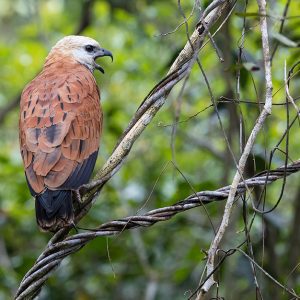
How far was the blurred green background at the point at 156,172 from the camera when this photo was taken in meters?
5.06

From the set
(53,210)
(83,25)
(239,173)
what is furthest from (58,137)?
(83,25)

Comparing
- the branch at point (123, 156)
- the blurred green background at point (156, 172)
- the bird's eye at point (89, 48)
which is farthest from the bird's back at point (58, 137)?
the blurred green background at point (156, 172)

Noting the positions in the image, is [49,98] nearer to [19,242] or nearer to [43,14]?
[19,242]

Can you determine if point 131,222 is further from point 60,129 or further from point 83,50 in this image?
point 83,50

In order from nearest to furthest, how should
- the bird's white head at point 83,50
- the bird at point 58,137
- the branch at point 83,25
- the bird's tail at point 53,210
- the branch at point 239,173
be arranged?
1. the branch at point 239,173
2. the bird's tail at point 53,210
3. the bird at point 58,137
4. the bird's white head at point 83,50
5. the branch at point 83,25

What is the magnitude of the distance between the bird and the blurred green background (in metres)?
0.72

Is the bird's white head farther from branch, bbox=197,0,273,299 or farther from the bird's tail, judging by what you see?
branch, bbox=197,0,273,299

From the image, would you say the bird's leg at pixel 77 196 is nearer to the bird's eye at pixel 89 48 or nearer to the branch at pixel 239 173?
the branch at pixel 239 173

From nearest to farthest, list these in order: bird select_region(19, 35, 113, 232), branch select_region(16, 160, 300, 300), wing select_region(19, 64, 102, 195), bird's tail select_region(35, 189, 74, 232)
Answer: branch select_region(16, 160, 300, 300), bird's tail select_region(35, 189, 74, 232), bird select_region(19, 35, 113, 232), wing select_region(19, 64, 102, 195)

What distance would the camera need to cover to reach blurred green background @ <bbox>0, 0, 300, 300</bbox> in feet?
16.6

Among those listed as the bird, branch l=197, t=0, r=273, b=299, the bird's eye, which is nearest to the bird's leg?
the bird

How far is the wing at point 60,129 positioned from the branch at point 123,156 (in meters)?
0.47

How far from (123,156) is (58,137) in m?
0.91

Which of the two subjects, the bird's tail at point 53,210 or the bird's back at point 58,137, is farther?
the bird's back at point 58,137
